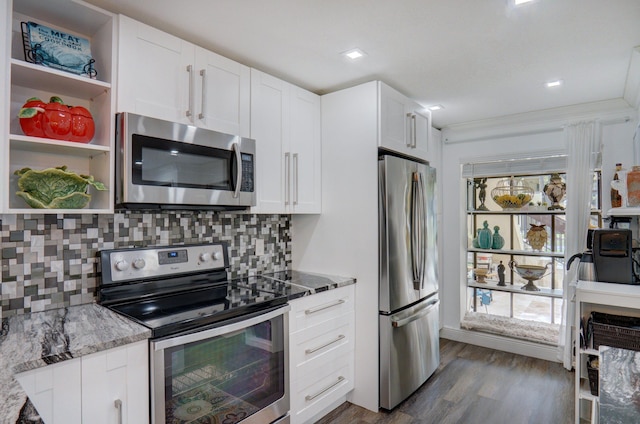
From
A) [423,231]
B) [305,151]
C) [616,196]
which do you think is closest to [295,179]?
[305,151]

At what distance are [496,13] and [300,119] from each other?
137 cm

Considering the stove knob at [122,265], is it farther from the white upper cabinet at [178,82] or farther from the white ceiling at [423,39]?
the white ceiling at [423,39]

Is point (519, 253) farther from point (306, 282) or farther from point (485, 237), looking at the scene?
point (306, 282)

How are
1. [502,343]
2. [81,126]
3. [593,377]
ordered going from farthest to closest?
[502,343]
[593,377]
[81,126]

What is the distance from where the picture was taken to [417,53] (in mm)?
2189

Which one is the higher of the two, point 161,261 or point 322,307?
point 161,261

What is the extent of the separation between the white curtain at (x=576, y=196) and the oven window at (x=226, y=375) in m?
2.62

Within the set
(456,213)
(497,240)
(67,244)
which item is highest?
(456,213)

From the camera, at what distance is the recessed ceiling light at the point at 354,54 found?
2148 mm

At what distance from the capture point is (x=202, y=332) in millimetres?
1598

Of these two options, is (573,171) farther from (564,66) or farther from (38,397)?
(38,397)

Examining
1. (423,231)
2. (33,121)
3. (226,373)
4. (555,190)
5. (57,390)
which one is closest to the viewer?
(57,390)

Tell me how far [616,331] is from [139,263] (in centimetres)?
260

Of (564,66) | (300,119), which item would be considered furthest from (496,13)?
(300,119)
